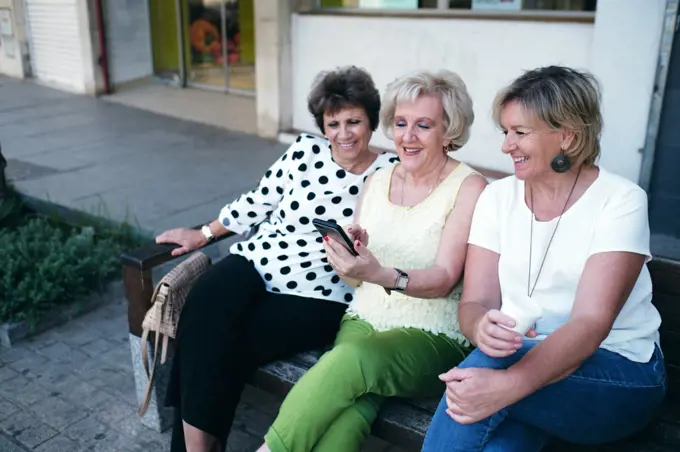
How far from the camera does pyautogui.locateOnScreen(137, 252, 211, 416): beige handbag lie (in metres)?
2.60

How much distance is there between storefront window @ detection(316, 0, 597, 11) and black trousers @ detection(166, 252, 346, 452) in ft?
13.9

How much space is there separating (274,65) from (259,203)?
5.07 meters

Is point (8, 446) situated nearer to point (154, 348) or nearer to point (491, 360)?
point (154, 348)

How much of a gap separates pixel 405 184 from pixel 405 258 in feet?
0.95

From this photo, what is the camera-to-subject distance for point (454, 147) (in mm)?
2453

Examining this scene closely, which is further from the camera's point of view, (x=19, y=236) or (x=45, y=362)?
(x=19, y=236)

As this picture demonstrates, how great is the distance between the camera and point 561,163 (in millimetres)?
1998

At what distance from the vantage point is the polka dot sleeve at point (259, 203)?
2.86 m

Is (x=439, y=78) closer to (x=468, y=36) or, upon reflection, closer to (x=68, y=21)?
(x=468, y=36)

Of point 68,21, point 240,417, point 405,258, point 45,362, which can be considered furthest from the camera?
point 68,21

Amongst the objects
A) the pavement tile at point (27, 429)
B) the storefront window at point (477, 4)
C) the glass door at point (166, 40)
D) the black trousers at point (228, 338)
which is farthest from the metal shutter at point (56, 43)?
the black trousers at point (228, 338)

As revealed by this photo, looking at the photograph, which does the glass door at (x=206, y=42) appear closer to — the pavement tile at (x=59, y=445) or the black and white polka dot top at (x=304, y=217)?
the black and white polka dot top at (x=304, y=217)

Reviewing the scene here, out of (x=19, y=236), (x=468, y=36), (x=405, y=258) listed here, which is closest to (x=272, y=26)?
(x=468, y=36)

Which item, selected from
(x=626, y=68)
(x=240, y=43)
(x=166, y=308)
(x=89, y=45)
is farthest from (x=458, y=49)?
(x=89, y=45)
